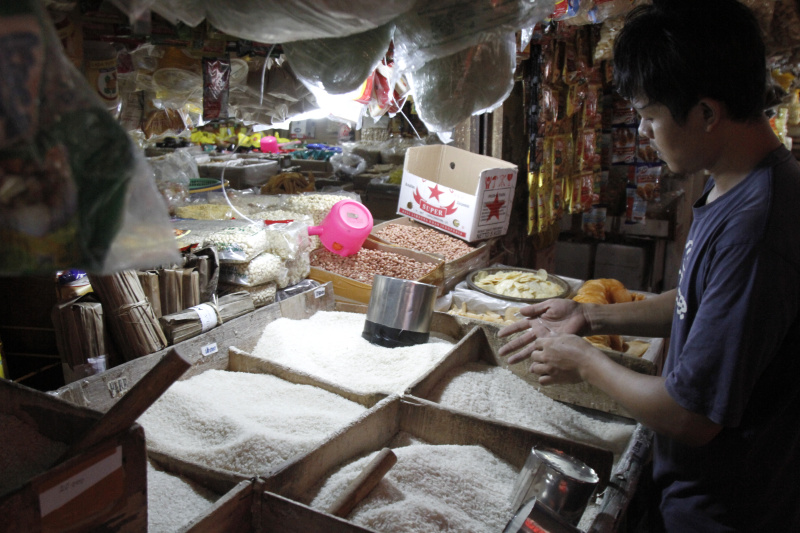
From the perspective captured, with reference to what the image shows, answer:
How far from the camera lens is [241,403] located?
1.63 m

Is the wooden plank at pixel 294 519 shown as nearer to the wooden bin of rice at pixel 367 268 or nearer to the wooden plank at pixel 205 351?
the wooden plank at pixel 205 351

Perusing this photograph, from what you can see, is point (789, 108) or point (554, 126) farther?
point (789, 108)

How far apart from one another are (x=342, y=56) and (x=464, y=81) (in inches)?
17.8

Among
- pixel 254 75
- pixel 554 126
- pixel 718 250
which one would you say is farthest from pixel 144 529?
pixel 554 126

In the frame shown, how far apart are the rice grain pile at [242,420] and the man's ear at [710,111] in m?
1.10

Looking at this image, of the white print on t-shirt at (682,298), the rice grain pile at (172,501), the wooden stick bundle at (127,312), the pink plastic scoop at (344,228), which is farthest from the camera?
the pink plastic scoop at (344,228)

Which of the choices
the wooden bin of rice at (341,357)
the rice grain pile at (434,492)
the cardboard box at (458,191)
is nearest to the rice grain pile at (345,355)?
the wooden bin of rice at (341,357)

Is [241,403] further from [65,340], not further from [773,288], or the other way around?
[773,288]

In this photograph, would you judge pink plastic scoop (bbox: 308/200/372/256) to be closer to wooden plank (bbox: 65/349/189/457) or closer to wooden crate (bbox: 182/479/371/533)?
wooden crate (bbox: 182/479/371/533)

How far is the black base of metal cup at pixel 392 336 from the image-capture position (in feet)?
6.90

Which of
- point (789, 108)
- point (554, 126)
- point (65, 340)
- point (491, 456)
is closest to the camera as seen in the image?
point (491, 456)

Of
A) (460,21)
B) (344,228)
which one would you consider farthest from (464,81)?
(344,228)

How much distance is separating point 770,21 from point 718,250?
10.7 feet

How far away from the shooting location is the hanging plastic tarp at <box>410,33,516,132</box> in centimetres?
170
